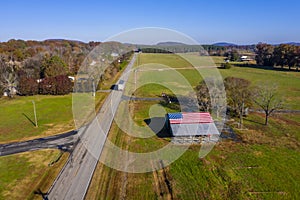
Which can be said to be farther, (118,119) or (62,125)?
(118,119)

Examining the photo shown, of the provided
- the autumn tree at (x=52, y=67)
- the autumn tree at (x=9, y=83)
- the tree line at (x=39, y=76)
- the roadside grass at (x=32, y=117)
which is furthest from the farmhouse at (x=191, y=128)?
the autumn tree at (x=52, y=67)

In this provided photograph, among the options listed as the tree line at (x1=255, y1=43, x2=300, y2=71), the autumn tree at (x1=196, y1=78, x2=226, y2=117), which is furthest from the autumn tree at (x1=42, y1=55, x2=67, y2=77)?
the tree line at (x1=255, y1=43, x2=300, y2=71)

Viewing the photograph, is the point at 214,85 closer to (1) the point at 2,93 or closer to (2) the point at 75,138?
(2) the point at 75,138

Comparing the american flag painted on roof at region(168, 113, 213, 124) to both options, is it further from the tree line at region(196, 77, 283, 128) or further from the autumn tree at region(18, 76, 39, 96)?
the autumn tree at region(18, 76, 39, 96)

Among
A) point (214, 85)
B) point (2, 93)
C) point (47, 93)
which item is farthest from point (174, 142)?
point (2, 93)

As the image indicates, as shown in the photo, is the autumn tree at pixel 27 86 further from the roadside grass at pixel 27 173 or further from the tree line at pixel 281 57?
the tree line at pixel 281 57

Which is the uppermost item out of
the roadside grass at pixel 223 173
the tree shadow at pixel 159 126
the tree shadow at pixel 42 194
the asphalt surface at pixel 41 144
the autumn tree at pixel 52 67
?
the autumn tree at pixel 52 67
